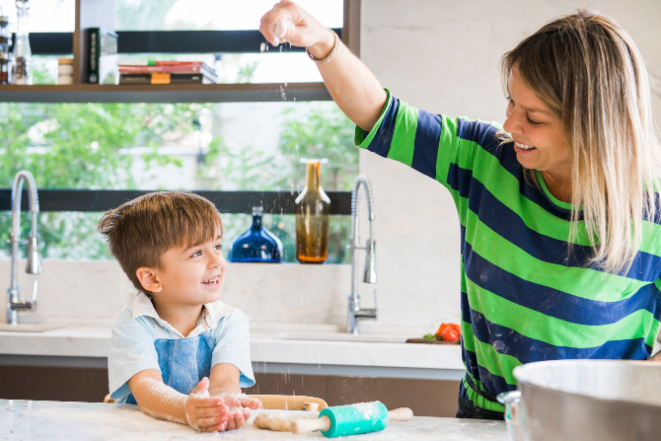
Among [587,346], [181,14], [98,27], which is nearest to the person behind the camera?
[587,346]

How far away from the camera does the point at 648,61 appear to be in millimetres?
2141

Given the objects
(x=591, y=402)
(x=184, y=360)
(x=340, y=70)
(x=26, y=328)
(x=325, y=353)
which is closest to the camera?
(x=591, y=402)

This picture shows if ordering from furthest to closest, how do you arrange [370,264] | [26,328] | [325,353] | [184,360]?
[26,328] → [370,264] → [325,353] → [184,360]

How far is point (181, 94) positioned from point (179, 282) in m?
1.31

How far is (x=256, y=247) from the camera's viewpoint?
2.35 metres

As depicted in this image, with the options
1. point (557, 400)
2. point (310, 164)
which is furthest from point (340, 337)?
point (557, 400)

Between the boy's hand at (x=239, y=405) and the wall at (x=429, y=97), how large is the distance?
139 cm

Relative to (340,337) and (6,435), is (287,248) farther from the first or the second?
(6,435)

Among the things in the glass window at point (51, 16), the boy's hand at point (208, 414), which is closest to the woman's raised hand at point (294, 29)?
the boy's hand at point (208, 414)

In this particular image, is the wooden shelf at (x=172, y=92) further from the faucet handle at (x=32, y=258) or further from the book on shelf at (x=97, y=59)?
the faucet handle at (x=32, y=258)

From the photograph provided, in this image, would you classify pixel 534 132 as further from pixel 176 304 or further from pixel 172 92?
pixel 172 92

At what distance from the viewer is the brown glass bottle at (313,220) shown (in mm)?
2316

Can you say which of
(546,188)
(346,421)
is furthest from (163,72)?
(346,421)

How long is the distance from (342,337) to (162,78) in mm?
1157
